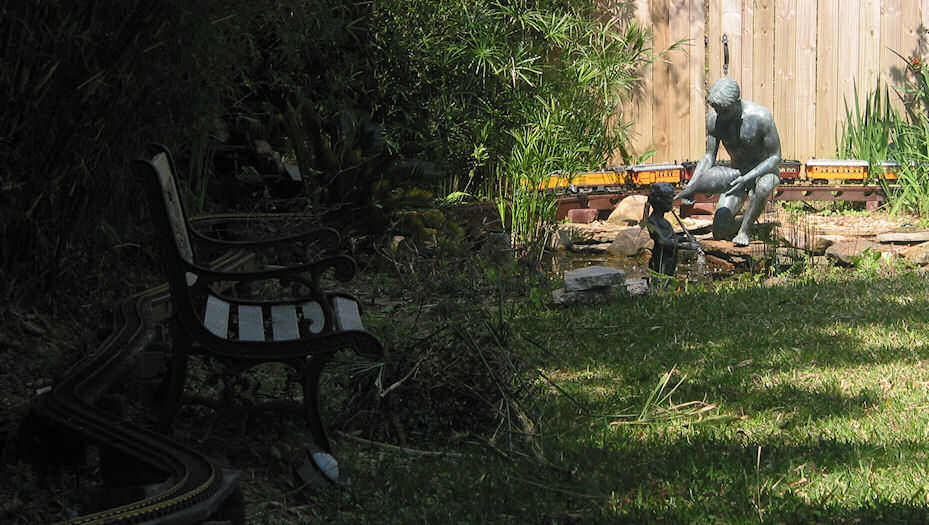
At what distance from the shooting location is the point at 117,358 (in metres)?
2.49

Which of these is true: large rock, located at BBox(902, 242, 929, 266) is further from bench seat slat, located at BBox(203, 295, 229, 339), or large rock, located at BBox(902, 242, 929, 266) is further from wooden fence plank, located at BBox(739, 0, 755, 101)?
bench seat slat, located at BBox(203, 295, 229, 339)

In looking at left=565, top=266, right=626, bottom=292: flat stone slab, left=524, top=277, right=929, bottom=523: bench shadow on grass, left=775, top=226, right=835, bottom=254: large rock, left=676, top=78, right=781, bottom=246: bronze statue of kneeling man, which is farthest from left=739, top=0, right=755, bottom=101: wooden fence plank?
left=565, top=266, right=626, bottom=292: flat stone slab

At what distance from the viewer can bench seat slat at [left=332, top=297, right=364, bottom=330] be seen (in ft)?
9.21

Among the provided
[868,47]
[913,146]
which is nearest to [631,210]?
[913,146]

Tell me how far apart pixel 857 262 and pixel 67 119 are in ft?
14.7

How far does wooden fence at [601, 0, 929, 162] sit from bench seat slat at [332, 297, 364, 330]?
6.01 metres

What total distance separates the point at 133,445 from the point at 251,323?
878 mm

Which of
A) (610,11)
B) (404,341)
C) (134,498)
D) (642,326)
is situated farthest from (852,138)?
(134,498)

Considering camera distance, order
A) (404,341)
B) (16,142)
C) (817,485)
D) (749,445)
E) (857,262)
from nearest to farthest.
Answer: (817,485) → (749,445) → (16,142) → (404,341) → (857,262)

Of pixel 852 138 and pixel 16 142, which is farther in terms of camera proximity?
pixel 852 138

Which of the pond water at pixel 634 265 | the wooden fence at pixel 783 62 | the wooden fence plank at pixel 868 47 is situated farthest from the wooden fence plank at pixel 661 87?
the pond water at pixel 634 265

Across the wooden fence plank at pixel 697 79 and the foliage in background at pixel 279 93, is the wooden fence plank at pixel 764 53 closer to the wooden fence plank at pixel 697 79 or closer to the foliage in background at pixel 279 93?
the wooden fence plank at pixel 697 79

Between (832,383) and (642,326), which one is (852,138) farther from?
(832,383)

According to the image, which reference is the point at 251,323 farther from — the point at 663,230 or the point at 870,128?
the point at 870,128
